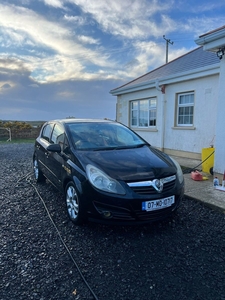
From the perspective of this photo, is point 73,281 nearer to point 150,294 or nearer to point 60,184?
point 150,294

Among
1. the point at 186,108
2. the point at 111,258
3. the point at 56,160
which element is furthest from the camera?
the point at 186,108

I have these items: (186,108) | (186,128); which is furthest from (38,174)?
(186,108)

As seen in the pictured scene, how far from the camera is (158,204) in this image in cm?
278

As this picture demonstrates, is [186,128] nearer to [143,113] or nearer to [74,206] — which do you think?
[143,113]

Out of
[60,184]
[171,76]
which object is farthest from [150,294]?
[171,76]

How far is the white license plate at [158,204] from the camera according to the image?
2.70 m

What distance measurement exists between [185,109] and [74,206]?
7253mm

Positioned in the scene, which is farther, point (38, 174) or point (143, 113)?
point (143, 113)

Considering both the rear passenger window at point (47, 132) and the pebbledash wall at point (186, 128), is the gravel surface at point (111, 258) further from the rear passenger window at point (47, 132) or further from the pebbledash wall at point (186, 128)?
the pebbledash wall at point (186, 128)

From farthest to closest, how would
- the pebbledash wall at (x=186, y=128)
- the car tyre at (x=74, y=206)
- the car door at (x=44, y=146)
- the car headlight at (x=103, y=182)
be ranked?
1. the pebbledash wall at (x=186, y=128)
2. the car door at (x=44, y=146)
3. the car tyre at (x=74, y=206)
4. the car headlight at (x=103, y=182)

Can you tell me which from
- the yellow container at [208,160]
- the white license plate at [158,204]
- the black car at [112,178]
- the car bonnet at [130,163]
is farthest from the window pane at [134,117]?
the white license plate at [158,204]

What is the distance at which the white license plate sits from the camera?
2.70m

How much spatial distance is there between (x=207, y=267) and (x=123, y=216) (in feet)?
3.60

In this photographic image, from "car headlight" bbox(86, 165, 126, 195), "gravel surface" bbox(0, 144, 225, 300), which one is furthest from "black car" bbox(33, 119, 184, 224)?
"gravel surface" bbox(0, 144, 225, 300)
